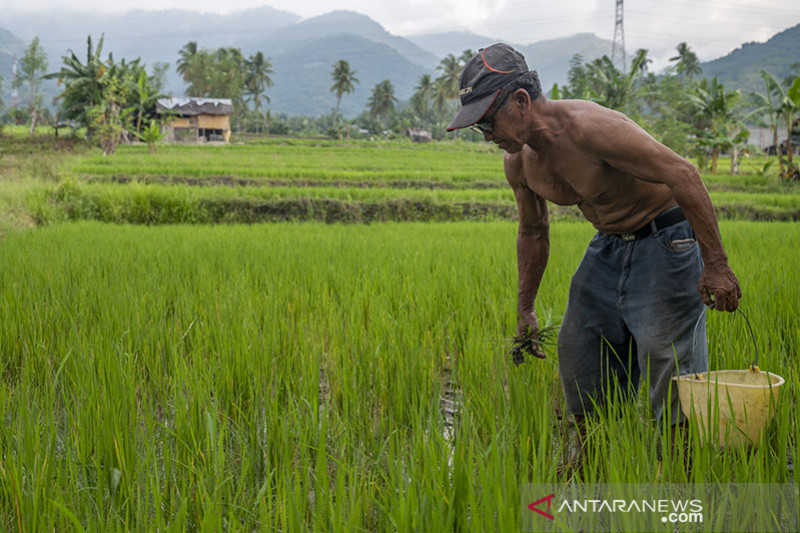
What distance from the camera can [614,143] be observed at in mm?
1460

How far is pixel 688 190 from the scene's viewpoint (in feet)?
4.57

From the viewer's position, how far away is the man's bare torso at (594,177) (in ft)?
5.08

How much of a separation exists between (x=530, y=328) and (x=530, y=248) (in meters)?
0.25

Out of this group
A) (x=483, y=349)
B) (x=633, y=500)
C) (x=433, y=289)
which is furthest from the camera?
(x=433, y=289)

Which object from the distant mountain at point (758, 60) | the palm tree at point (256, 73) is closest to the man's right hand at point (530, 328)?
the palm tree at point (256, 73)

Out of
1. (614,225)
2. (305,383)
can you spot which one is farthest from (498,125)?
(305,383)

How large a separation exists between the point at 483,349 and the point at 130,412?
1152mm

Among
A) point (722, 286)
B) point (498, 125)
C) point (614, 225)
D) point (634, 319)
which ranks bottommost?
point (634, 319)

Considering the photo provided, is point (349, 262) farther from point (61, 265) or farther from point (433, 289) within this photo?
point (61, 265)

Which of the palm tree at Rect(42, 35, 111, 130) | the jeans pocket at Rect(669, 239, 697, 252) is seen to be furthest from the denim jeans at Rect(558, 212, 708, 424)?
the palm tree at Rect(42, 35, 111, 130)

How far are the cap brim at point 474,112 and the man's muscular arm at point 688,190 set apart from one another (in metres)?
0.29

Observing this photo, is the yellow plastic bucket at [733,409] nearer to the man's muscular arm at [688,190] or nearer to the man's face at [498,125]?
the man's muscular arm at [688,190]

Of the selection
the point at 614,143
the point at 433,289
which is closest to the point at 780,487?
the point at 614,143

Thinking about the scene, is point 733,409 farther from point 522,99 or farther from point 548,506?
point 522,99
